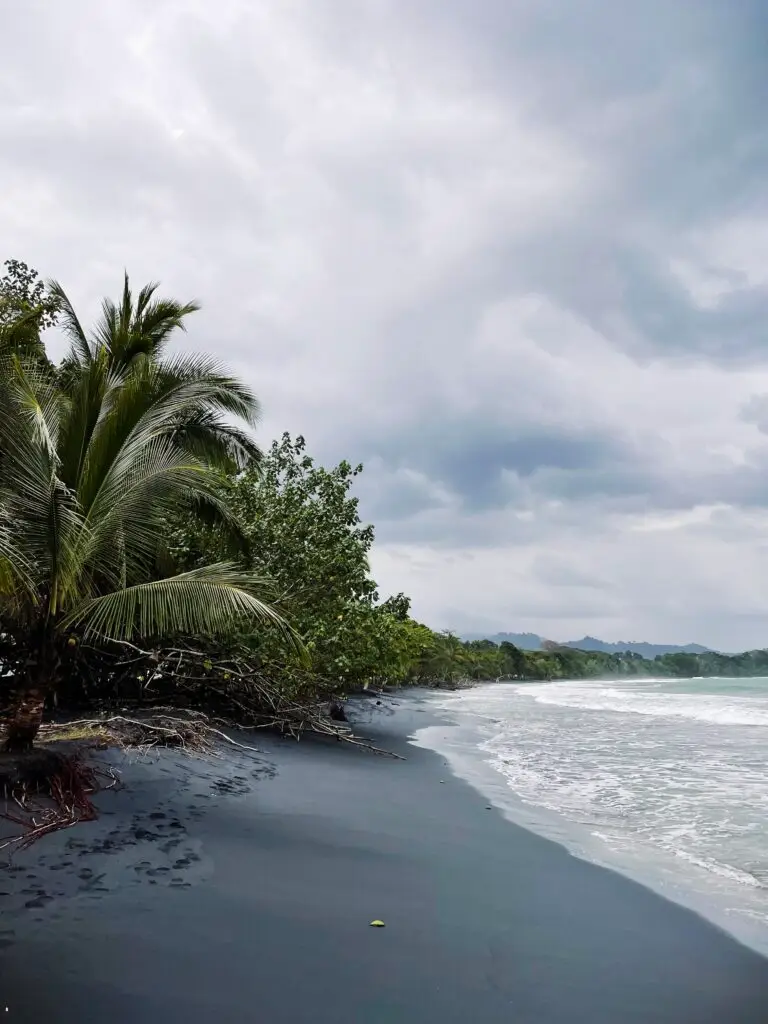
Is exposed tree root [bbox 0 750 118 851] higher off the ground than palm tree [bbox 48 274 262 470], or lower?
lower

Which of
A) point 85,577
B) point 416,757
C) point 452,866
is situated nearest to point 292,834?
point 452,866

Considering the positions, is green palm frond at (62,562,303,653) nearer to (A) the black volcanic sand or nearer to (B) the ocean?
(A) the black volcanic sand

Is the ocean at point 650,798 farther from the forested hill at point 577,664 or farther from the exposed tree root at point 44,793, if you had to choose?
the forested hill at point 577,664

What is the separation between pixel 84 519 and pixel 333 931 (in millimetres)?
4903

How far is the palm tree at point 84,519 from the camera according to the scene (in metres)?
6.64

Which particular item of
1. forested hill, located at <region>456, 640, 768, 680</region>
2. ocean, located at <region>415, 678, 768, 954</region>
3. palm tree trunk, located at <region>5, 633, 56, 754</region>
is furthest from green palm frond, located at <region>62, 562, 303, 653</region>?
forested hill, located at <region>456, 640, 768, 680</region>

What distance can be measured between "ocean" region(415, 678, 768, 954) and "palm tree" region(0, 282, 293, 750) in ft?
13.8

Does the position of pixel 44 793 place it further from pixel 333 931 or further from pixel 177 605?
pixel 333 931

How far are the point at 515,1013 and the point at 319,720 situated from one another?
33.6 feet

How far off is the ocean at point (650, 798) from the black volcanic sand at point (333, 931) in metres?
Answer: 0.58

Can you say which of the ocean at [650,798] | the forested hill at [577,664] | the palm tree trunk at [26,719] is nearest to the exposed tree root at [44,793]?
the palm tree trunk at [26,719]

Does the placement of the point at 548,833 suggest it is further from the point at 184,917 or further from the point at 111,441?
the point at 111,441

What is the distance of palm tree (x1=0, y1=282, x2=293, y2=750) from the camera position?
664 cm

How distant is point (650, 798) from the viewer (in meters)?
9.40
